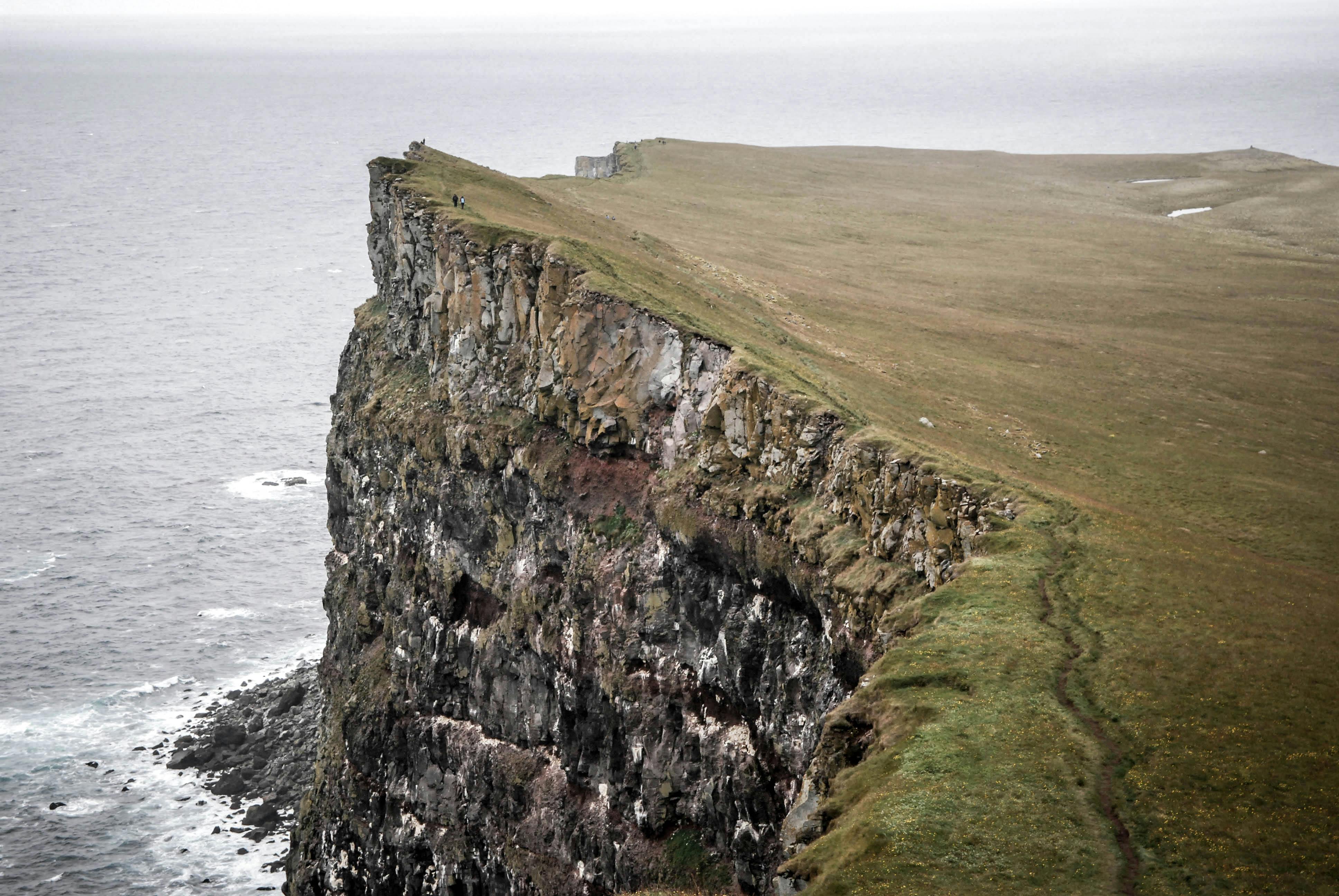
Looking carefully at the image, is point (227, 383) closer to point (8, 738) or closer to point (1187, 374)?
point (8, 738)

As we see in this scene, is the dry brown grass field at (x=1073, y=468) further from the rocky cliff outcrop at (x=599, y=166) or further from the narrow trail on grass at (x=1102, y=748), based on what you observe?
the rocky cliff outcrop at (x=599, y=166)

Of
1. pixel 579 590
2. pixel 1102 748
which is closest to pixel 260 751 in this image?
pixel 579 590

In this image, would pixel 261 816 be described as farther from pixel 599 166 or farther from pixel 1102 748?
pixel 599 166

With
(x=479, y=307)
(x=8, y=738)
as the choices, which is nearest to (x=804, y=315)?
(x=479, y=307)

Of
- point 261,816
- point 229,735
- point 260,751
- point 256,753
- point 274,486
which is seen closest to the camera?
point 261,816

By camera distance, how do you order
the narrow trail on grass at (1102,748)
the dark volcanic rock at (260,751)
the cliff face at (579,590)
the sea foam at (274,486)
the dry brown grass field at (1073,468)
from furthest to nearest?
the sea foam at (274,486) < the dark volcanic rock at (260,751) < the cliff face at (579,590) < the dry brown grass field at (1073,468) < the narrow trail on grass at (1102,748)

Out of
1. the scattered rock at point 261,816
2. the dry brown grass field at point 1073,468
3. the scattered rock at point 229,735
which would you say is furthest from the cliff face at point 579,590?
the scattered rock at point 229,735

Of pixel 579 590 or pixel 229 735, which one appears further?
pixel 229 735
